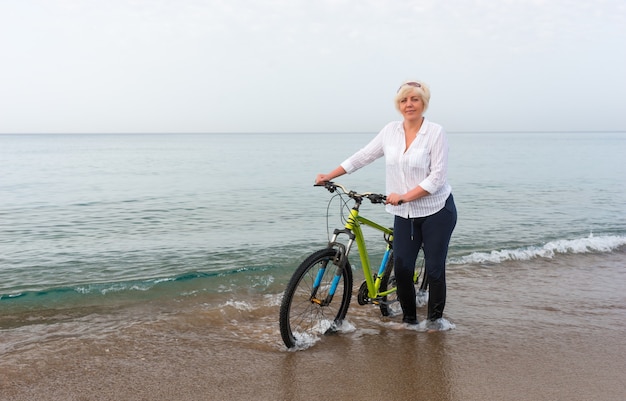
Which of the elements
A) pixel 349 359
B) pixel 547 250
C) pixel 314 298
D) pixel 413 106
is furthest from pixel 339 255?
pixel 547 250

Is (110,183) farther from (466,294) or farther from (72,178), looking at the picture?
(466,294)

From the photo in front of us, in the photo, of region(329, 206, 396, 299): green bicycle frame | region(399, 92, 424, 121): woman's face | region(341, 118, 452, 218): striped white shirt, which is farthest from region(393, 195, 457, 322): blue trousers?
region(399, 92, 424, 121): woman's face

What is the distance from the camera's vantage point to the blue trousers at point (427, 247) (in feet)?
14.0

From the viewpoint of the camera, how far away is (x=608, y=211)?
1444 centimetres

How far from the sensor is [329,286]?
4281 mm

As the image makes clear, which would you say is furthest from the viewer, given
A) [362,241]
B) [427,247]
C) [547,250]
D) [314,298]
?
[547,250]

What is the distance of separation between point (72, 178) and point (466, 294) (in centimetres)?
2483

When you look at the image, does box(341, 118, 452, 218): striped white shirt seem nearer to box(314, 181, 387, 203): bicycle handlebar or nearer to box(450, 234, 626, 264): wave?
box(314, 181, 387, 203): bicycle handlebar

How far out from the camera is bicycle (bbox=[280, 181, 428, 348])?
4078 mm

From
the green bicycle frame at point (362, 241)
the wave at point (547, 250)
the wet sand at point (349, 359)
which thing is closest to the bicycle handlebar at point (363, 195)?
the green bicycle frame at point (362, 241)

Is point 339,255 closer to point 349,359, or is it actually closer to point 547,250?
point 349,359

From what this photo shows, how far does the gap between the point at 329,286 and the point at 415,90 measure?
1.85 meters

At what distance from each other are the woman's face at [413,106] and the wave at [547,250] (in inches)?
178

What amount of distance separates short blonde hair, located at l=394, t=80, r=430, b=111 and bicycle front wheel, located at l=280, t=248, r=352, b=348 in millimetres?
1476
